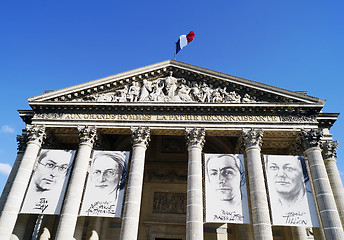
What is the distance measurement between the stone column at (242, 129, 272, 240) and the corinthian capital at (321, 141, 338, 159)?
15.4ft

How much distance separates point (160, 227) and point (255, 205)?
27.7ft

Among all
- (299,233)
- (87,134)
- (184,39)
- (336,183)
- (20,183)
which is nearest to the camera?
(20,183)

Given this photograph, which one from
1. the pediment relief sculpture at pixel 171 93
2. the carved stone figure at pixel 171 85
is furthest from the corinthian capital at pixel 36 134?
the carved stone figure at pixel 171 85

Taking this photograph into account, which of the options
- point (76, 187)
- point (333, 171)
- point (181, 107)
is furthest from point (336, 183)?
point (76, 187)

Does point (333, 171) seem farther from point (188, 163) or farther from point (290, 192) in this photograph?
point (188, 163)

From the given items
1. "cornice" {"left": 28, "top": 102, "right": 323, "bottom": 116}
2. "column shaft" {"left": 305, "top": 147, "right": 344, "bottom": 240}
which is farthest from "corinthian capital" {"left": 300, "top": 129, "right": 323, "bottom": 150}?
"cornice" {"left": 28, "top": 102, "right": 323, "bottom": 116}

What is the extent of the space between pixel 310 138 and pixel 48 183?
52.0ft

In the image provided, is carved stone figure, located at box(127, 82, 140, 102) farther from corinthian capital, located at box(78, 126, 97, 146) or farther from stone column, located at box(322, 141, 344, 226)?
stone column, located at box(322, 141, 344, 226)

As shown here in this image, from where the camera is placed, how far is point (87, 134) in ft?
55.1

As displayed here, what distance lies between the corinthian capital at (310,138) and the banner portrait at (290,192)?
0.93 metres

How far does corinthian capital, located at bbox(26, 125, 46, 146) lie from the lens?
55.0 feet

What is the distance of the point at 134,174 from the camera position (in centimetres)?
1519

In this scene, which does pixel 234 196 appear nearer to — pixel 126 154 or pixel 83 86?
pixel 126 154
